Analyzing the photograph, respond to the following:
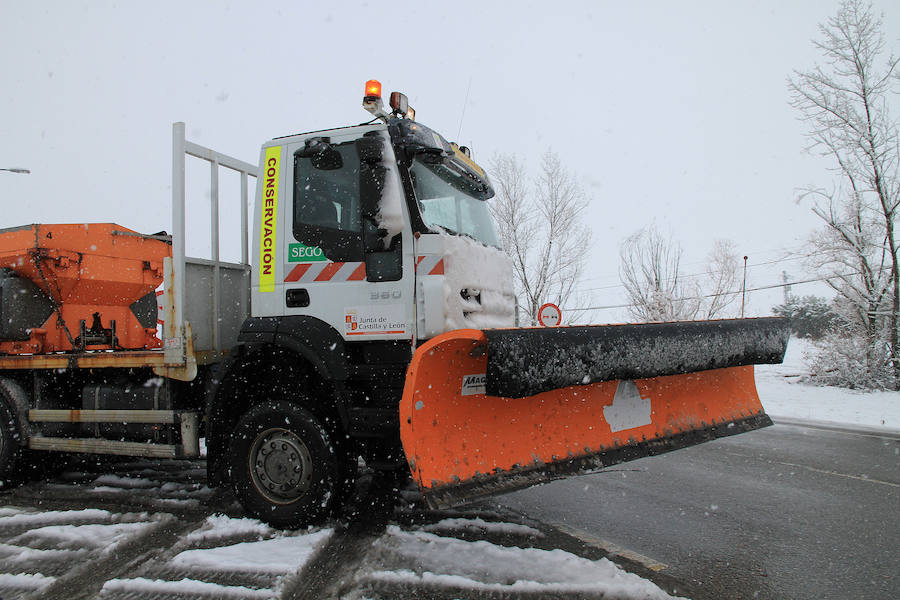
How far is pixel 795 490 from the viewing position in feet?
15.6

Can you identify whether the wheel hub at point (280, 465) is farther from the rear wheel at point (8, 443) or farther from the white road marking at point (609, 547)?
the rear wheel at point (8, 443)

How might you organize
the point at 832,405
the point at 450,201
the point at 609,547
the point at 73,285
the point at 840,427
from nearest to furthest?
1. the point at 609,547
2. the point at 450,201
3. the point at 73,285
4. the point at 840,427
5. the point at 832,405

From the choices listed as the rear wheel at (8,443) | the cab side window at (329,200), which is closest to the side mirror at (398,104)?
the cab side window at (329,200)

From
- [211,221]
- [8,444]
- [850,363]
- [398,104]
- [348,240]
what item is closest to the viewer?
[348,240]

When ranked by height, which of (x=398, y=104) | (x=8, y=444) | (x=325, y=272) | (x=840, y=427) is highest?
(x=398, y=104)

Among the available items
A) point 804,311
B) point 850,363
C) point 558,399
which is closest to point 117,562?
point 558,399

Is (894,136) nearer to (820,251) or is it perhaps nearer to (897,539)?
(820,251)

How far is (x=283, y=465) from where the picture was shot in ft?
12.3

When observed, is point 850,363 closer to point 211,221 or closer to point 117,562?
point 211,221

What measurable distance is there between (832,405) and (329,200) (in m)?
12.6

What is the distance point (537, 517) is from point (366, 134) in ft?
9.62

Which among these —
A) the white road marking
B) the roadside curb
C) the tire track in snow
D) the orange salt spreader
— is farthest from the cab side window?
the roadside curb

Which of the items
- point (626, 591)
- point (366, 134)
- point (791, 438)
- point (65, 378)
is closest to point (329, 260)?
point (366, 134)

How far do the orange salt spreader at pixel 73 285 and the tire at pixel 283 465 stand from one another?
104 inches
